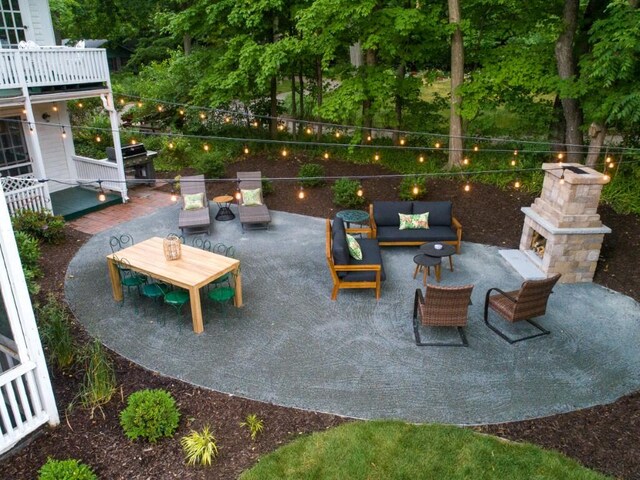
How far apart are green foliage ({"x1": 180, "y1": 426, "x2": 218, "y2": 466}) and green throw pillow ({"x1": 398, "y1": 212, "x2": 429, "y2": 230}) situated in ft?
20.4

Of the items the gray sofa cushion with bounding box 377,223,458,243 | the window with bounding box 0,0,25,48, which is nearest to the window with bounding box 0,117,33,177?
the window with bounding box 0,0,25,48

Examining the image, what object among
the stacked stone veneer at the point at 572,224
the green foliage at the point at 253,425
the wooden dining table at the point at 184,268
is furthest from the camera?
the stacked stone veneer at the point at 572,224

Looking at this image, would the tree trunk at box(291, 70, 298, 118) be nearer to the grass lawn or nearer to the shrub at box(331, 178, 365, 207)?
the shrub at box(331, 178, 365, 207)

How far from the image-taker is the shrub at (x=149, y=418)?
5.07 meters

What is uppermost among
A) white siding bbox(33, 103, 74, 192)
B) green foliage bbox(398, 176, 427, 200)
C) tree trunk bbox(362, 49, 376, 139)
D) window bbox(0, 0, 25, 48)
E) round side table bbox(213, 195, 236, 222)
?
window bbox(0, 0, 25, 48)

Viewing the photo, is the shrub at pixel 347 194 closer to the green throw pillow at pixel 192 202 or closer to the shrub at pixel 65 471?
the green throw pillow at pixel 192 202

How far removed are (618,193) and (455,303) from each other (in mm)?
6386

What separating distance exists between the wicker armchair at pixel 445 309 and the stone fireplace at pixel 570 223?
2.77 metres

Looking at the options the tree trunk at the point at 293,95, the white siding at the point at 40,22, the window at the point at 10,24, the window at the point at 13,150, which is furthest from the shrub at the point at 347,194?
the window at the point at 10,24

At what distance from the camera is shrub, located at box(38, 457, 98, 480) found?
4.37 meters

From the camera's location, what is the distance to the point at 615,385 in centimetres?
609

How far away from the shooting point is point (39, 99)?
421 inches

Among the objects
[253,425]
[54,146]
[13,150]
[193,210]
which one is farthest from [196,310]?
[54,146]

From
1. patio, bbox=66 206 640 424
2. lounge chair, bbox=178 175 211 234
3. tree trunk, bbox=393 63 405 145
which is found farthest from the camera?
tree trunk, bbox=393 63 405 145
